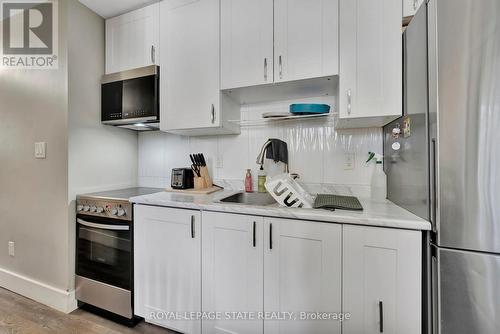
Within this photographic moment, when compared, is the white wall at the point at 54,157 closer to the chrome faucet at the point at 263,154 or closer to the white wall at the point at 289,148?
the white wall at the point at 289,148

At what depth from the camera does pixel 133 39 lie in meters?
1.92

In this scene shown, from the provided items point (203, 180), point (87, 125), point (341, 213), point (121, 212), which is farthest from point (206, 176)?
point (341, 213)

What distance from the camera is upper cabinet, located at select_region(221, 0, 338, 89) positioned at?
136cm

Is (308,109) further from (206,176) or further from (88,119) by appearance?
(88,119)

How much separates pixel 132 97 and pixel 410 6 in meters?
2.03

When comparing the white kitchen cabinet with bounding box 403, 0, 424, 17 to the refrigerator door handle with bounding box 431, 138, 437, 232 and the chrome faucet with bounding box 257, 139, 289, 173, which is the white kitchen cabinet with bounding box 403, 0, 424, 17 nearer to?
the refrigerator door handle with bounding box 431, 138, 437, 232

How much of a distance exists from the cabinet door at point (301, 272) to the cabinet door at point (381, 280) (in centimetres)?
6

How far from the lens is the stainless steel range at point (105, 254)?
1598 mm

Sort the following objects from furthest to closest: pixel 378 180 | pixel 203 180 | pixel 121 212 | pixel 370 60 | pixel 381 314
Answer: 1. pixel 203 180
2. pixel 121 212
3. pixel 378 180
4. pixel 370 60
5. pixel 381 314

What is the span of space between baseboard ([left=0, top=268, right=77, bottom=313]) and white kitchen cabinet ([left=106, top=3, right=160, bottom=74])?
1934 mm

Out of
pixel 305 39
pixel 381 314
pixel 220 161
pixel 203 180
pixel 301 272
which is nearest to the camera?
pixel 381 314

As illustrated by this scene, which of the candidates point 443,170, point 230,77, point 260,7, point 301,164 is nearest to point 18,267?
point 230,77

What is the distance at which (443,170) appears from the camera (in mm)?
890

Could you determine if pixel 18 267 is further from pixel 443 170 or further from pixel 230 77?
pixel 443 170
